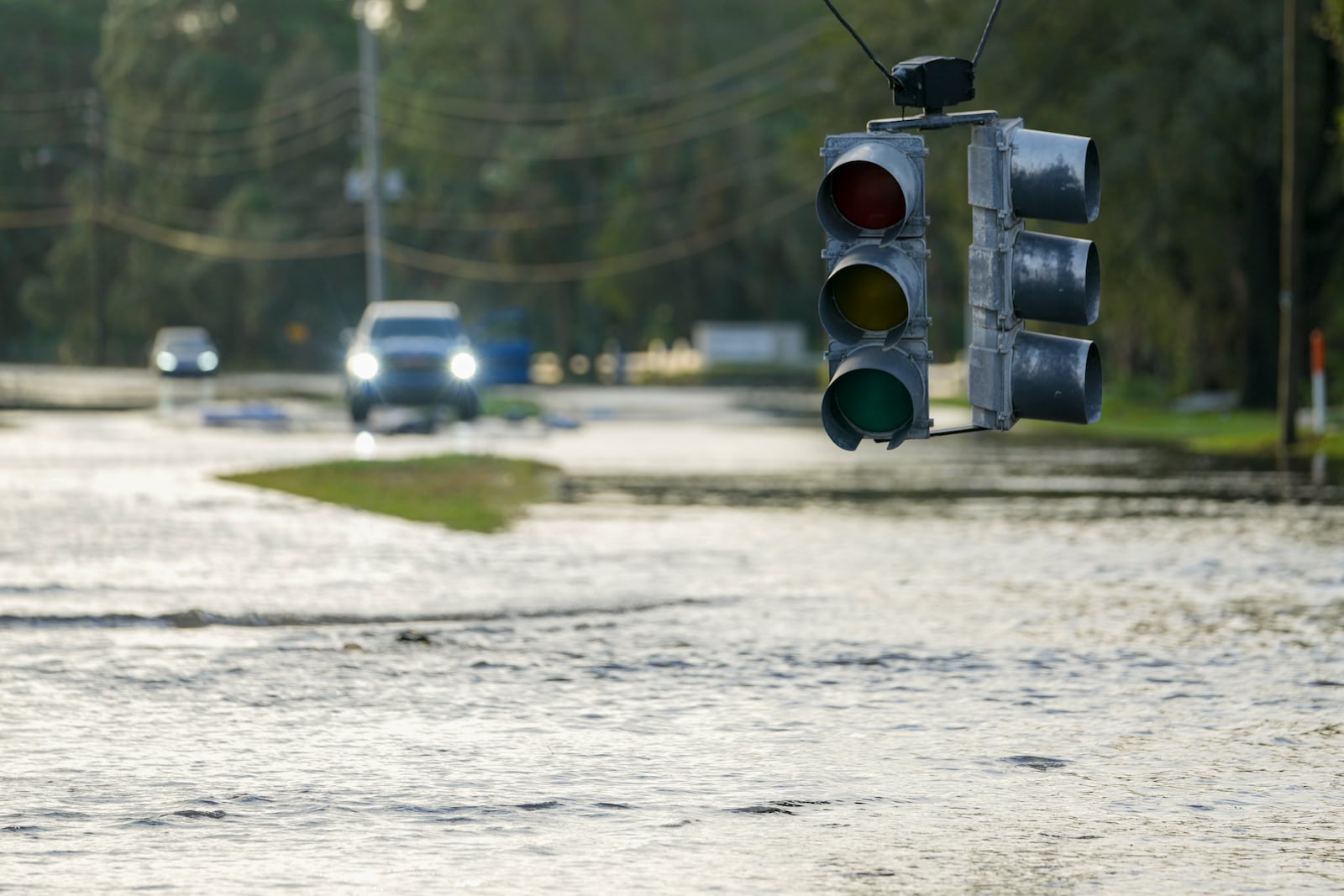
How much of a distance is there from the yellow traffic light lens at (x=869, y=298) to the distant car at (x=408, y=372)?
3277 cm

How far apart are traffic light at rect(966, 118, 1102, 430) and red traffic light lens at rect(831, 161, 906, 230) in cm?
30

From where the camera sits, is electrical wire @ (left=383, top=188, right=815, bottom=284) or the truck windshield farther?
electrical wire @ (left=383, top=188, right=815, bottom=284)

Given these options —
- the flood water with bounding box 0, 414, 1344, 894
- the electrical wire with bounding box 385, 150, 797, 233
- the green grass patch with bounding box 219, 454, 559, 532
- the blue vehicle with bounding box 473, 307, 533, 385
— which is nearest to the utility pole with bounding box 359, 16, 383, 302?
the blue vehicle with bounding box 473, 307, 533, 385

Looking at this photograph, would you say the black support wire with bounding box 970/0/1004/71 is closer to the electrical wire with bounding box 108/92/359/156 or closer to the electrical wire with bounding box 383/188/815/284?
the electrical wire with bounding box 383/188/815/284

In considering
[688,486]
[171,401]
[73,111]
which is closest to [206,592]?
[688,486]

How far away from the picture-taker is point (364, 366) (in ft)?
131

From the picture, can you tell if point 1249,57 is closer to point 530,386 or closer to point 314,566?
point 314,566

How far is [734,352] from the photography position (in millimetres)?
91250

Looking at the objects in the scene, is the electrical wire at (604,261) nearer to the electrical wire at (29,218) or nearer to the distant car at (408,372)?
the electrical wire at (29,218)

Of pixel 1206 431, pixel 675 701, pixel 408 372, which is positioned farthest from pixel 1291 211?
pixel 675 701

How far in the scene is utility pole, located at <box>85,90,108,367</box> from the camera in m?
102

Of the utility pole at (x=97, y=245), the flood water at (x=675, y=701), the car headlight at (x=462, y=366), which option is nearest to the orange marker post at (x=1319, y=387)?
the flood water at (x=675, y=701)

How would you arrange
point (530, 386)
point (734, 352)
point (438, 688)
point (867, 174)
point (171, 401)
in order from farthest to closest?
point (734, 352) < point (530, 386) < point (171, 401) < point (438, 688) < point (867, 174)

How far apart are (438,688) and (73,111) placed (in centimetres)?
12198
